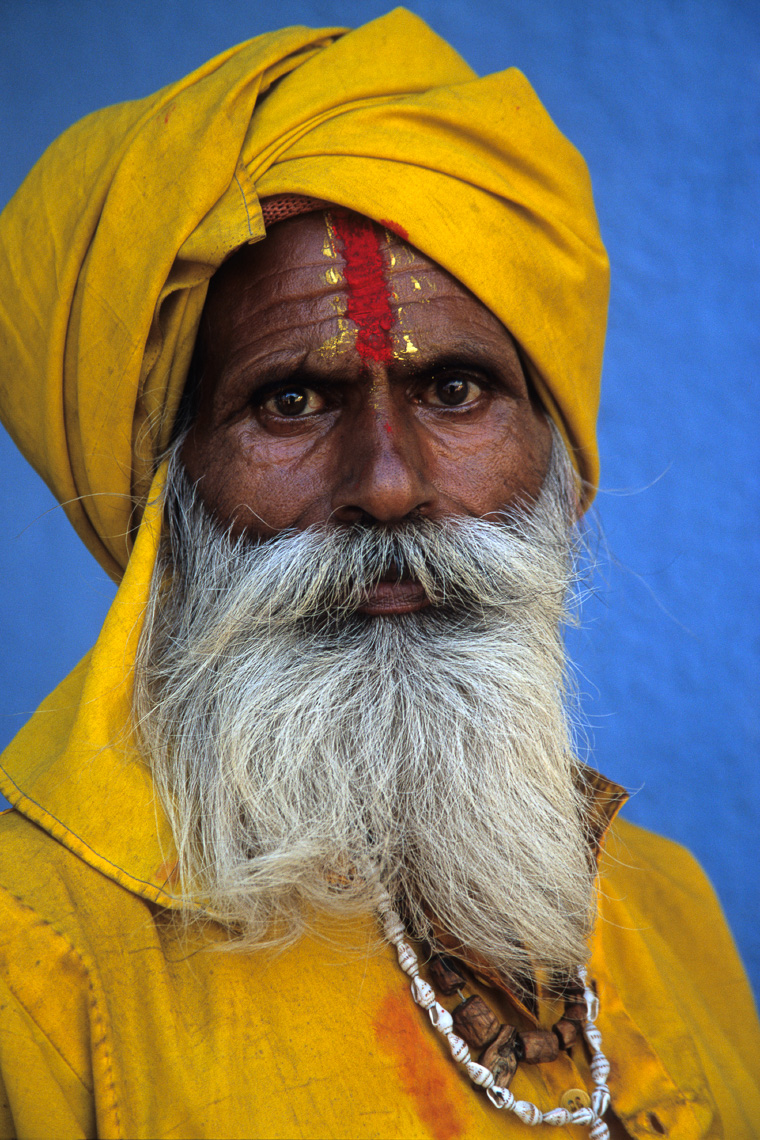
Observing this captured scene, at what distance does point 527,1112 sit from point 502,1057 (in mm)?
68

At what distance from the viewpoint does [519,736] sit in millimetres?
1329

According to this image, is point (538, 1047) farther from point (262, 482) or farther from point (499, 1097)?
point (262, 482)

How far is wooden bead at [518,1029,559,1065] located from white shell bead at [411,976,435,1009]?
146 mm

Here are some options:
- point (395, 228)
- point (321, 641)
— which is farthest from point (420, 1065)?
point (395, 228)

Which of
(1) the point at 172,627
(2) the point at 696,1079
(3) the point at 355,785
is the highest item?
(1) the point at 172,627

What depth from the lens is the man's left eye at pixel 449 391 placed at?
1460 millimetres

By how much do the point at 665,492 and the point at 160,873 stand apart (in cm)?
194

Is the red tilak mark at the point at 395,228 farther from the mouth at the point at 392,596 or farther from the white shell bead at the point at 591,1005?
the white shell bead at the point at 591,1005

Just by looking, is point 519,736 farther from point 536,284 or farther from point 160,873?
point 536,284

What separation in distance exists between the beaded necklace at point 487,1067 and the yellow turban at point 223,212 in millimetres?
789

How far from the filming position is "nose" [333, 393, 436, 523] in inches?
50.9

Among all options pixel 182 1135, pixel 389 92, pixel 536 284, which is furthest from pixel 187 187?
pixel 182 1135

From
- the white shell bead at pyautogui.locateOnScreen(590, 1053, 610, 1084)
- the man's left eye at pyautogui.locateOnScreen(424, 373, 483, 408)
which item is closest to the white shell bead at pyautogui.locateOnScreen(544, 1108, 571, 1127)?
the white shell bead at pyautogui.locateOnScreen(590, 1053, 610, 1084)

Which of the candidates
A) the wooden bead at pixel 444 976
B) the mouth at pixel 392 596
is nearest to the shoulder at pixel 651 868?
the wooden bead at pixel 444 976
